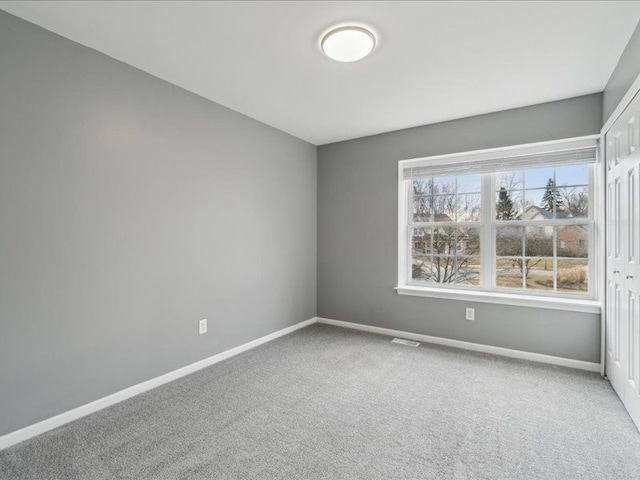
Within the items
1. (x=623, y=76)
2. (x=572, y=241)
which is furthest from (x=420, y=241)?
(x=623, y=76)

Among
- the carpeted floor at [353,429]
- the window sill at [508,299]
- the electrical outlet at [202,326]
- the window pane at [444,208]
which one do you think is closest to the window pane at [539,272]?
the window sill at [508,299]

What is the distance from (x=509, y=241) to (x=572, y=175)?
81cm

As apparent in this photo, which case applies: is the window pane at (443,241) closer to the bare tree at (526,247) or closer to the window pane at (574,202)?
the bare tree at (526,247)

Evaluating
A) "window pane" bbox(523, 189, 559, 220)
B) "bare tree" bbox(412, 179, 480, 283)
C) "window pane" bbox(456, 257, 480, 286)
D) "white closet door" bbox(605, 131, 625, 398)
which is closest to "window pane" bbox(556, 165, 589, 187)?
"window pane" bbox(523, 189, 559, 220)

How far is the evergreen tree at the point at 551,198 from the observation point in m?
3.14

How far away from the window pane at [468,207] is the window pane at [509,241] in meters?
0.27

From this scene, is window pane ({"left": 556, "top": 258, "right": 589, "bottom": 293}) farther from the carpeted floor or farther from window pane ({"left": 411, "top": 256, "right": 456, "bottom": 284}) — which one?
window pane ({"left": 411, "top": 256, "right": 456, "bottom": 284})

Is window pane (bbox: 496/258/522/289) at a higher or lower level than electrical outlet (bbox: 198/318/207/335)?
higher

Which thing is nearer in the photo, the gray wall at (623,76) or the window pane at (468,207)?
the gray wall at (623,76)

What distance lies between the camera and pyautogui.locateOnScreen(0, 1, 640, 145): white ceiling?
1.82 meters

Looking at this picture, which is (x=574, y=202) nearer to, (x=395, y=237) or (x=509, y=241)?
(x=509, y=241)

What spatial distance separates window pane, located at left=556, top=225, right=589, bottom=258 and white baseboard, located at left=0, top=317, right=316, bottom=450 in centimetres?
317

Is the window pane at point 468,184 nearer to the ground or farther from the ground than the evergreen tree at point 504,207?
farther from the ground

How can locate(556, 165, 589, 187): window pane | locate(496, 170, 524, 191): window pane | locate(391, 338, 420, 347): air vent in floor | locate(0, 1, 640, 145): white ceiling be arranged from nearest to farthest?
locate(0, 1, 640, 145): white ceiling
locate(556, 165, 589, 187): window pane
locate(496, 170, 524, 191): window pane
locate(391, 338, 420, 347): air vent in floor
